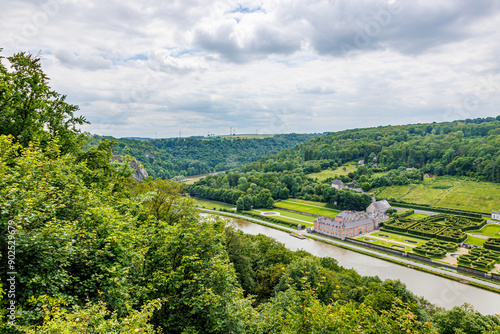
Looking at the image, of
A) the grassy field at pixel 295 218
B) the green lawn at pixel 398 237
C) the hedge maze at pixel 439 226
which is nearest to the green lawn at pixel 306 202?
the grassy field at pixel 295 218

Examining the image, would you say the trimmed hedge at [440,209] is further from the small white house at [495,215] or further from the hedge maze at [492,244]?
the hedge maze at [492,244]

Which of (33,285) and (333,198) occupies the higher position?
(33,285)

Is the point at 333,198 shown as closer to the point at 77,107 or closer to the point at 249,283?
the point at 249,283

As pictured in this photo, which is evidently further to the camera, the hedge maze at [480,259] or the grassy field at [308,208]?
the grassy field at [308,208]

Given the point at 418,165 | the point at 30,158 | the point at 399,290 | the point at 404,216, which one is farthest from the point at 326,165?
the point at 30,158

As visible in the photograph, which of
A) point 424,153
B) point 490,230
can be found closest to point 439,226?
point 490,230

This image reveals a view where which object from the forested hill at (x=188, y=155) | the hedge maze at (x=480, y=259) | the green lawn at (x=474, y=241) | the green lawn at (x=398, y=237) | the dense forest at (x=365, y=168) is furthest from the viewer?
the forested hill at (x=188, y=155)

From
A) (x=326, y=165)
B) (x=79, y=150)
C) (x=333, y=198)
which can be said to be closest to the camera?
(x=79, y=150)

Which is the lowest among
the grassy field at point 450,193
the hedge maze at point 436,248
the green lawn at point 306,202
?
the green lawn at point 306,202
